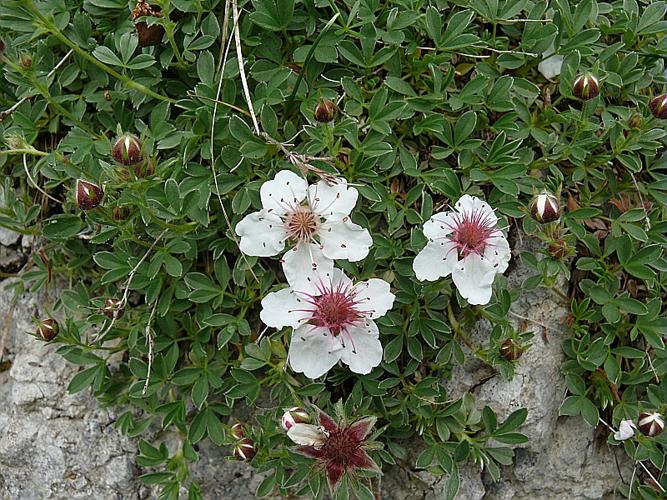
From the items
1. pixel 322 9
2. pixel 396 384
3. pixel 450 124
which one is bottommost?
pixel 396 384

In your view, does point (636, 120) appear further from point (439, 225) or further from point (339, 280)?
point (339, 280)

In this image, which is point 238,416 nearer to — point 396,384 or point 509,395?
point 396,384

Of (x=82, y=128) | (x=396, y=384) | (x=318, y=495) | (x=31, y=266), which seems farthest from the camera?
(x=31, y=266)

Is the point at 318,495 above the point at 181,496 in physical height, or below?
above

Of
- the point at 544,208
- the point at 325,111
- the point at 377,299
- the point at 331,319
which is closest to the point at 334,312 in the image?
the point at 331,319

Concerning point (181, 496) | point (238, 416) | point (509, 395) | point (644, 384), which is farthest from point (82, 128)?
point (644, 384)

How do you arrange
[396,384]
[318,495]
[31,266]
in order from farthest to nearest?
[31,266], [396,384], [318,495]

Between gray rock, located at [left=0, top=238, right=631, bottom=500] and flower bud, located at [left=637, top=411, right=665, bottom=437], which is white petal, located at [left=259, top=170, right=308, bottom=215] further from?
flower bud, located at [left=637, top=411, right=665, bottom=437]
